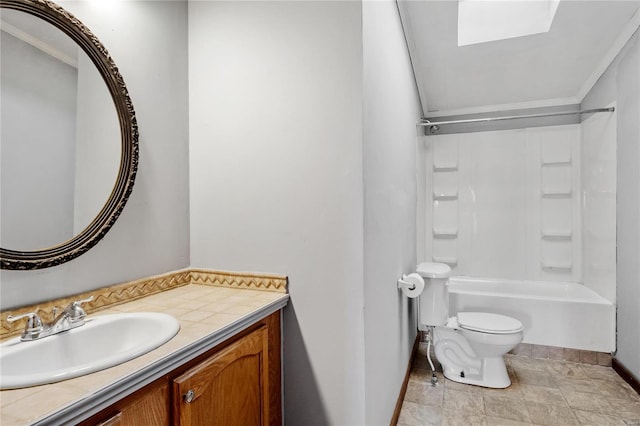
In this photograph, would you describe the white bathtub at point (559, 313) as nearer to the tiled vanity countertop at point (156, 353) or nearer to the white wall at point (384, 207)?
the white wall at point (384, 207)

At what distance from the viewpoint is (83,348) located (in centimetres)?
104

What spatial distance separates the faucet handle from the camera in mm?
942

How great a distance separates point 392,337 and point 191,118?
157 centimetres

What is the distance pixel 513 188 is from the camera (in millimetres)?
3605

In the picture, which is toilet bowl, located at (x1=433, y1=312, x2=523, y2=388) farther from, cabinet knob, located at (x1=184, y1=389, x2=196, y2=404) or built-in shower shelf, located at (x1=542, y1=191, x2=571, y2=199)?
cabinet knob, located at (x1=184, y1=389, x2=196, y2=404)

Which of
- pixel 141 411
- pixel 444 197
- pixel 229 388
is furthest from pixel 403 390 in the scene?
pixel 444 197

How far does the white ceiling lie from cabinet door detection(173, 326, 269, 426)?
212 centimetres

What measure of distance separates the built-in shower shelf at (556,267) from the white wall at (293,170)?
302 centimetres

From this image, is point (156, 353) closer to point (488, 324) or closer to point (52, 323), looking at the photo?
point (52, 323)

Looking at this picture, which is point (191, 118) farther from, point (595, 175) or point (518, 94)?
point (595, 175)

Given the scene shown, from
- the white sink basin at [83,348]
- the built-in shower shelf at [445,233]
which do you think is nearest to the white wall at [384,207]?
the white sink basin at [83,348]

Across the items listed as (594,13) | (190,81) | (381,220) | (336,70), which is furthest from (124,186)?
(594,13)

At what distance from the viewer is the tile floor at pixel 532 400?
78.5 inches

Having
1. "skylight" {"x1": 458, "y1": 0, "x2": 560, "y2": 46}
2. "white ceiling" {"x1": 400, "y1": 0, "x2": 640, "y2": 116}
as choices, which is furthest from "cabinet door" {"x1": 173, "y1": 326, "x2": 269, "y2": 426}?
"skylight" {"x1": 458, "y1": 0, "x2": 560, "y2": 46}
